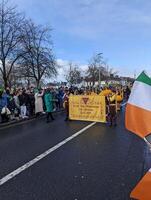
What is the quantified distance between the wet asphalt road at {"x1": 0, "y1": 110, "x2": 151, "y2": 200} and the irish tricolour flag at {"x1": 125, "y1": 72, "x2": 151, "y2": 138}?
2.12m

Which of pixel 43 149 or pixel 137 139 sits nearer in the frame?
pixel 43 149

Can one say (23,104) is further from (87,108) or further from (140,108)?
(140,108)

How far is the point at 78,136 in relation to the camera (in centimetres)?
1252

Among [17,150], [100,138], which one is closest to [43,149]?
[17,150]

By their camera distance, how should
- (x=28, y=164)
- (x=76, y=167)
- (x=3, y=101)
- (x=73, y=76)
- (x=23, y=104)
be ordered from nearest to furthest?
(x=76, y=167), (x=28, y=164), (x=3, y=101), (x=23, y=104), (x=73, y=76)

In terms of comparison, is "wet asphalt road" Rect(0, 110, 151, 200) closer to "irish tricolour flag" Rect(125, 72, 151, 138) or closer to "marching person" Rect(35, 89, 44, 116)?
"irish tricolour flag" Rect(125, 72, 151, 138)

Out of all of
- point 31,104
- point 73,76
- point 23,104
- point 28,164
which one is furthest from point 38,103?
point 73,76

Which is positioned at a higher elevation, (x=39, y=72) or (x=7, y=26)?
(x=7, y=26)

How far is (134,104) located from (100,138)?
27.4 feet

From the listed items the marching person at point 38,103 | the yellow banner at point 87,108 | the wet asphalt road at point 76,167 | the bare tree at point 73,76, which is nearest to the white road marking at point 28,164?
the wet asphalt road at point 76,167

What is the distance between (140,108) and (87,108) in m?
15.3

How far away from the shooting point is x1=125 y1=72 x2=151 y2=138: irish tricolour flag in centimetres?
368

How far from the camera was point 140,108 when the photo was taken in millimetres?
3711

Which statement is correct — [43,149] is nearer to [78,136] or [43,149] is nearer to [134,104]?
[78,136]
